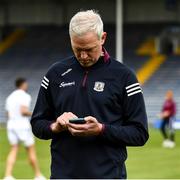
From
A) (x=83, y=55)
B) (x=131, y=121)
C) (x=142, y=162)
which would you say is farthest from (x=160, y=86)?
(x=83, y=55)

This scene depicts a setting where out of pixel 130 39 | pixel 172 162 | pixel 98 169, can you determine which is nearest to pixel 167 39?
pixel 130 39

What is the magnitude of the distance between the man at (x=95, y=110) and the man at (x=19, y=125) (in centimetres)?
842

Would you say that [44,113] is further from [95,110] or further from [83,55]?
[83,55]

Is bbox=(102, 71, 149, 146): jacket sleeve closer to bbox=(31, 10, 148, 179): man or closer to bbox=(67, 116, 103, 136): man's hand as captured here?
bbox=(31, 10, 148, 179): man

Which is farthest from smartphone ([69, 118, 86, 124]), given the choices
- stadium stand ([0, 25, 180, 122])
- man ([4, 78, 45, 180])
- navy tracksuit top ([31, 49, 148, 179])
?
stadium stand ([0, 25, 180, 122])

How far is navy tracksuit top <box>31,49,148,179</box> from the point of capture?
4.12 meters

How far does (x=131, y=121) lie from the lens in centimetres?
418

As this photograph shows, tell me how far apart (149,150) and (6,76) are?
59.1 ft

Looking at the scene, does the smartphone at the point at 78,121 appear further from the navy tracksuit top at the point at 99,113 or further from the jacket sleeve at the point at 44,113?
the jacket sleeve at the point at 44,113

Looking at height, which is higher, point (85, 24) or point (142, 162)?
point (85, 24)

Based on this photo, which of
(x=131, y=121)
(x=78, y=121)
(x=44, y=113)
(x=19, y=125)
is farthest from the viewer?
(x=19, y=125)

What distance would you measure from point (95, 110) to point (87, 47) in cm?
36

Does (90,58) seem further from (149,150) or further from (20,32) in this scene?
(20,32)

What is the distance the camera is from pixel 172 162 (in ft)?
51.4
